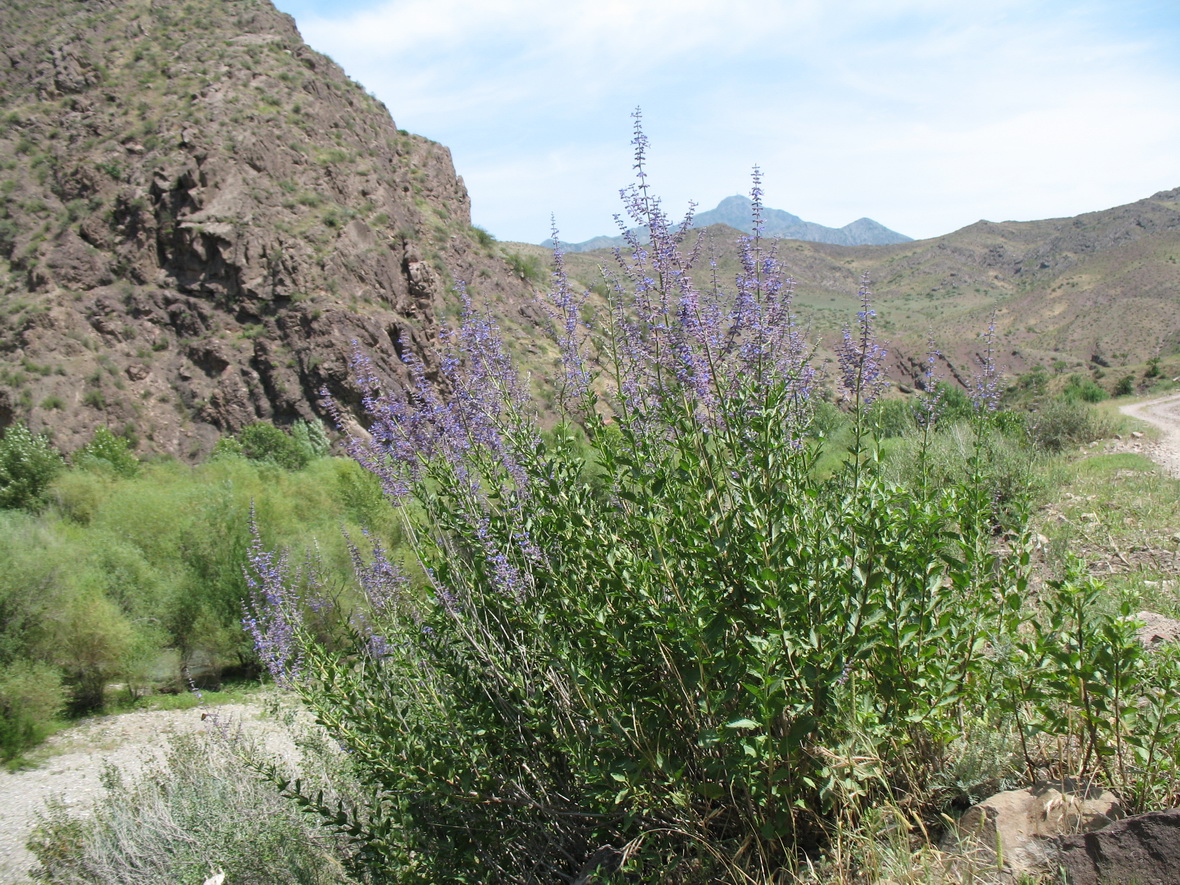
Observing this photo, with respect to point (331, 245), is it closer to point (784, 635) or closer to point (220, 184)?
point (220, 184)

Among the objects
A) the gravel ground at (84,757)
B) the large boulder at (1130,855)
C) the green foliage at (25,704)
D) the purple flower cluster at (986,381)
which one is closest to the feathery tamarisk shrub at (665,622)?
the large boulder at (1130,855)

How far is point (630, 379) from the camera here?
10.8ft

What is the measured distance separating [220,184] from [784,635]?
34.9 m

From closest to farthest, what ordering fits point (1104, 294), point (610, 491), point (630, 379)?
point (610, 491)
point (630, 379)
point (1104, 294)

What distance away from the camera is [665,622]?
104 inches

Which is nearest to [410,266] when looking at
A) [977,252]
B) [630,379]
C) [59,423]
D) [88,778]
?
[59,423]

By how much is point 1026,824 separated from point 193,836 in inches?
227

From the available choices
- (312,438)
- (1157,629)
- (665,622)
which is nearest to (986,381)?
(1157,629)

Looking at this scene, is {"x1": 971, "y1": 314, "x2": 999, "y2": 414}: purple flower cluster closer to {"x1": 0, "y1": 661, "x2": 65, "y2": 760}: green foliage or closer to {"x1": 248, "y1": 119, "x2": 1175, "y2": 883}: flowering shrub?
{"x1": 248, "y1": 119, "x2": 1175, "y2": 883}: flowering shrub

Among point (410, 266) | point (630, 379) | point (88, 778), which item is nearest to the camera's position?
point (630, 379)

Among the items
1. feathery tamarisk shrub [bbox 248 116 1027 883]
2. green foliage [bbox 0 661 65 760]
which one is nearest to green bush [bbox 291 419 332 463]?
green foliage [bbox 0 661 65 760]

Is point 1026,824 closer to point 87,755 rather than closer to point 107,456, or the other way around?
point 87,755

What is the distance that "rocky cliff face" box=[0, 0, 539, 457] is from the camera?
27750mm

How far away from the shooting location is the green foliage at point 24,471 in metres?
20.4
